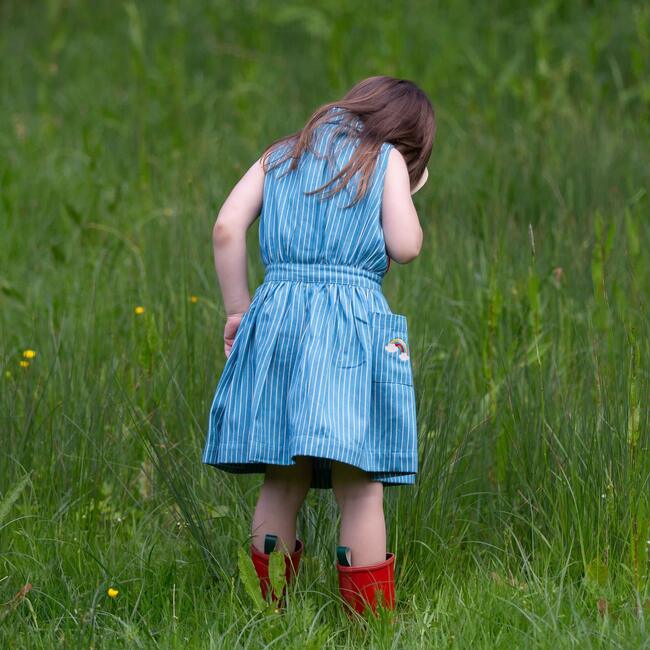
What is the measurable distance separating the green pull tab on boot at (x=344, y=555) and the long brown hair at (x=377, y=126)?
2.72 feet

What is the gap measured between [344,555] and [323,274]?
2.15ft

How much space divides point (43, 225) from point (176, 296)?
5.93 feet

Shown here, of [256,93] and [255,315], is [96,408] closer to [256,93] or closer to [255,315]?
[255,315]

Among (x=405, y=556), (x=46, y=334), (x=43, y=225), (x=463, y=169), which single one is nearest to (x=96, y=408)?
(x=46, y=334)

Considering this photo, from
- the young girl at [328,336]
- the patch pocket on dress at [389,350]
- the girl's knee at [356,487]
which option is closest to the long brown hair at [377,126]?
the young girl at [328,336]

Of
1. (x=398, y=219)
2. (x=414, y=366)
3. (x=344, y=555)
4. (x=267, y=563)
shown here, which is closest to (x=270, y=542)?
(x=267, y=563)

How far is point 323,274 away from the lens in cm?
255

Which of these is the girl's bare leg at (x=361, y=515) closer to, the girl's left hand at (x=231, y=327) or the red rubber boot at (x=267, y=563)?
the red rubber boot at (x=267, y=563)

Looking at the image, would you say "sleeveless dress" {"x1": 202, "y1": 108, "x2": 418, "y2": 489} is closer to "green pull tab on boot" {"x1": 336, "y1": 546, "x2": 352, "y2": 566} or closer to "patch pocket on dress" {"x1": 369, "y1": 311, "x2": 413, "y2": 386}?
"patch pocket on dress" {"x1": 369, "y1": 311, "x2": 413, "y2": 386}

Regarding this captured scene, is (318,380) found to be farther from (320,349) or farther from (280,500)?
(280,500)

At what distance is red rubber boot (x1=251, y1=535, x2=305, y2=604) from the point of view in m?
2.56

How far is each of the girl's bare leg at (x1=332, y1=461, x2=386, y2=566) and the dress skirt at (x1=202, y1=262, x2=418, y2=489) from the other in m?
0.04

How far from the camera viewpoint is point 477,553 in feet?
9.48

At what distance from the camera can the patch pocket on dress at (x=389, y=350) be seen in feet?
8.14
